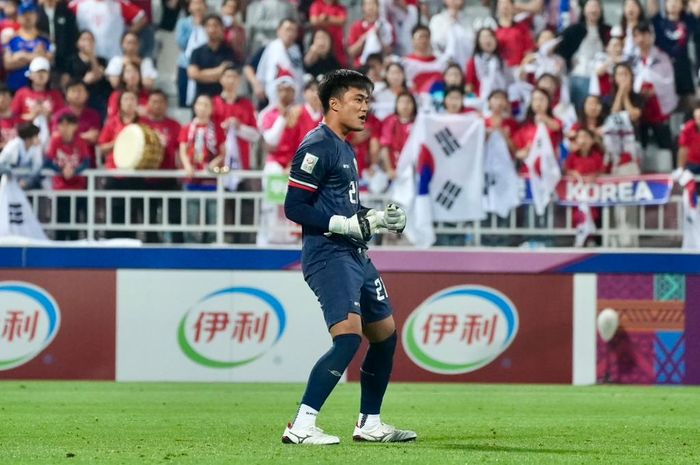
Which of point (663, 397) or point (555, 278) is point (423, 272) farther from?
point (663, 397)

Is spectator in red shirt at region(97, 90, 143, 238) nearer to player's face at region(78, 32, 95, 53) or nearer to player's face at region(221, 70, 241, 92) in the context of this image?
player's face at region(221, 70, 241, 92)

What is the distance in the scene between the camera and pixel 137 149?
15352 millimetres

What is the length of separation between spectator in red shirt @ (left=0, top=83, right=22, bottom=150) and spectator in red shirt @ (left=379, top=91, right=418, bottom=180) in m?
3.89

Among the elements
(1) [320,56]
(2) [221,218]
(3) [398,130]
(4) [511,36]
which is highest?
(4) [511,36]

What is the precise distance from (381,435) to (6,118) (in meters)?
8.45

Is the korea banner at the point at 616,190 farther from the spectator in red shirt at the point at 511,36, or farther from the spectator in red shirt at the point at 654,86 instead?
the spectator in red shirt at the point at 511,36

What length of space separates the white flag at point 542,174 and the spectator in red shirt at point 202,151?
331 cm

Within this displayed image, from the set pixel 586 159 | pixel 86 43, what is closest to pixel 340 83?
pixel 586 159

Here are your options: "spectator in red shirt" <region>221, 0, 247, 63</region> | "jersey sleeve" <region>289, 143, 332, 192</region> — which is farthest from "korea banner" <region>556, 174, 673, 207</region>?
"jersey sleeve" <region>289, 143, 332, 192</region>

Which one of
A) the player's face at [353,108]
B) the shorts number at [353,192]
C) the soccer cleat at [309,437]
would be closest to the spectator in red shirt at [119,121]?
the shorts number at [353,192]

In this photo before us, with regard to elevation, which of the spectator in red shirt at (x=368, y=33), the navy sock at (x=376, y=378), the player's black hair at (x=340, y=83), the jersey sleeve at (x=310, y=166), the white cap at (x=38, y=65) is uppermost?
the spectator in red shirt at (x=368, y=33)

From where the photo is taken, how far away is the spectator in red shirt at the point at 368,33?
707 inches

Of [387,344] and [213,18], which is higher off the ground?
[213,18]

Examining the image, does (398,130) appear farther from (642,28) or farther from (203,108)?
(642,28)
